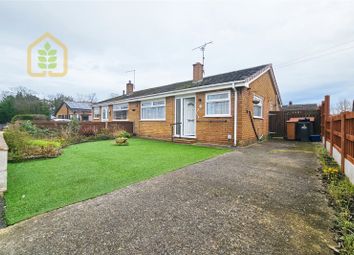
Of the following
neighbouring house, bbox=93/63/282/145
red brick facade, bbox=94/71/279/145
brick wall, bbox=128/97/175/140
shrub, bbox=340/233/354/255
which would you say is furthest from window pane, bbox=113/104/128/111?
shrub, bbox=340/233/354/255

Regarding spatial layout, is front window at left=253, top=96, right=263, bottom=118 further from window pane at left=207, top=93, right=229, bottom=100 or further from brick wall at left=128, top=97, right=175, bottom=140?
brick wall at left=128, top=97, right=175, bottom=140

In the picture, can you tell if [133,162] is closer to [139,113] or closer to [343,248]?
[343,248]

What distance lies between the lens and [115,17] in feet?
33.3

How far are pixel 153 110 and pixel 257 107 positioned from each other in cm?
673

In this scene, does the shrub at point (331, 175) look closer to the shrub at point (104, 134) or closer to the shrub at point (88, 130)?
the shrub at point (104, 134)

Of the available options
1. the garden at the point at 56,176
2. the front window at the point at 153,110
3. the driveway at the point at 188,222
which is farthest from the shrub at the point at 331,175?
the front window at the point at 153,110

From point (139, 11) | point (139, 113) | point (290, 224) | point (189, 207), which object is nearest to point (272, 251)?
point (290, 224)

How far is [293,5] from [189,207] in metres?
11.5

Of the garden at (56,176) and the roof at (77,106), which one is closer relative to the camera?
the garden at (56,176)

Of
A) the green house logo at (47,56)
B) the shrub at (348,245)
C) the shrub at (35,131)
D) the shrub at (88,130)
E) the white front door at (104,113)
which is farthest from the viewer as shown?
the white front door at (104,113)

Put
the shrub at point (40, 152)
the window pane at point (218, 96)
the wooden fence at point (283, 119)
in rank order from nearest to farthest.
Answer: the shrub at point (40, 152) → the window pane at point (218, 96) → the wooden fence at point (283, 119)

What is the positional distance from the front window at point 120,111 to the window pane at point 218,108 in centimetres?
847

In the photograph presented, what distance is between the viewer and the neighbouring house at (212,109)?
9125 millimetres

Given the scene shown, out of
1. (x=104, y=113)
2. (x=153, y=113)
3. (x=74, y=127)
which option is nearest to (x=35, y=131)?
(x=74, y=127)
